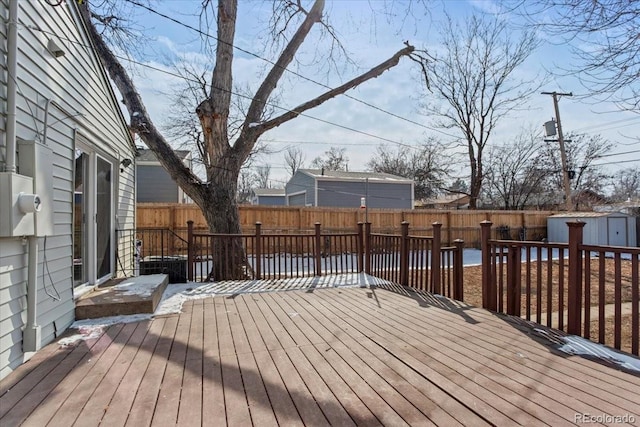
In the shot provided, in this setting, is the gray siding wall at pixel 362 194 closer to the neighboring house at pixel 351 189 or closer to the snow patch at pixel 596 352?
the neighboring house at pixel 351 189

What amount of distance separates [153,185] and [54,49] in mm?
12970

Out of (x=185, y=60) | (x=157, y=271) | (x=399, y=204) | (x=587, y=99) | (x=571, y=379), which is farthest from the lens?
(x=399, y=204)

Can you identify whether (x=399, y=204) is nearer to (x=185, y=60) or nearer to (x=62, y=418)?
(x=185, y=60)

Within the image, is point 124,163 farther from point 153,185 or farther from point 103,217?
point 153,185

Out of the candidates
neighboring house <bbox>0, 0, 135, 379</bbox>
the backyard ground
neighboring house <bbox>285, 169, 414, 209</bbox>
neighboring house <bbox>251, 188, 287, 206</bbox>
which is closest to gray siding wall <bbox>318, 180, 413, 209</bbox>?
neighboring house <bbox>285, 169, 414, 209</bbox>

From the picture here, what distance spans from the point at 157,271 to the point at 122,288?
1405mm

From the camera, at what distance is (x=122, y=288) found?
4.25 meters

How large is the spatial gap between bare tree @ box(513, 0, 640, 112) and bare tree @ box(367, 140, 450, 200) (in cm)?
1777

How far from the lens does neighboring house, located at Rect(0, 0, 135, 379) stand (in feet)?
7.63

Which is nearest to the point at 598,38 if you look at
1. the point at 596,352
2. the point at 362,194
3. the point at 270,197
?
the point at 596,352

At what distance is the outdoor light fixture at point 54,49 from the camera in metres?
2.93

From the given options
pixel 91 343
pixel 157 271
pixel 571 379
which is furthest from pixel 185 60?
pixel 571 379

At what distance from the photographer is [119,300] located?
368 cm

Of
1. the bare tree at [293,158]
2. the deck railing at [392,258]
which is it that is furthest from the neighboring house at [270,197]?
the deck railing at [392,258]
